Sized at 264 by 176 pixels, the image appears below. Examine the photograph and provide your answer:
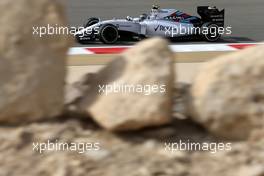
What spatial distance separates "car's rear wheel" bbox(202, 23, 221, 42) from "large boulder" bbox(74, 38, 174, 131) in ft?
A: 27.3

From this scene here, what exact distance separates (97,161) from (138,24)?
27.4ft

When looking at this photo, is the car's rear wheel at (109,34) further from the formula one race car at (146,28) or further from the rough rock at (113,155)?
the rough rock at (113,155)

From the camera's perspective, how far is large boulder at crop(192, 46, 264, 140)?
4172 millimetres

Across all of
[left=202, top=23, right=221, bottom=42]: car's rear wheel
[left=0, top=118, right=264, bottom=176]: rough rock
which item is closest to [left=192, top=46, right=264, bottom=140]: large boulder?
[left=0, top=118, right=264, bottom=176]: rough rock

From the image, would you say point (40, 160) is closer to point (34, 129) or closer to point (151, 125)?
point (34, 129)

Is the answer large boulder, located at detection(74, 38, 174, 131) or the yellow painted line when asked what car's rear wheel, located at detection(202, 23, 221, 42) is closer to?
the yellow painted line

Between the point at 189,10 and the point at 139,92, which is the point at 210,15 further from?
the point at 139,92

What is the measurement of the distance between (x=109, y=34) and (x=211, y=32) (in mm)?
1992

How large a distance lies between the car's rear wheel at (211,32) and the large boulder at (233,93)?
8235 mm

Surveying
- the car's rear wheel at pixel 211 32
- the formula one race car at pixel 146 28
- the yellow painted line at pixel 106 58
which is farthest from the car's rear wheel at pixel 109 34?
the yellow painted line at pixel 106 58

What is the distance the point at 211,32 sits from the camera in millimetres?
12680

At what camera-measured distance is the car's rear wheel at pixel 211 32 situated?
1249 cm

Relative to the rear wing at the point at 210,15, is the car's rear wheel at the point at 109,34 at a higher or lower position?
lower

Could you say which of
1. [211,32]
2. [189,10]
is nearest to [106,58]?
[211,32]
